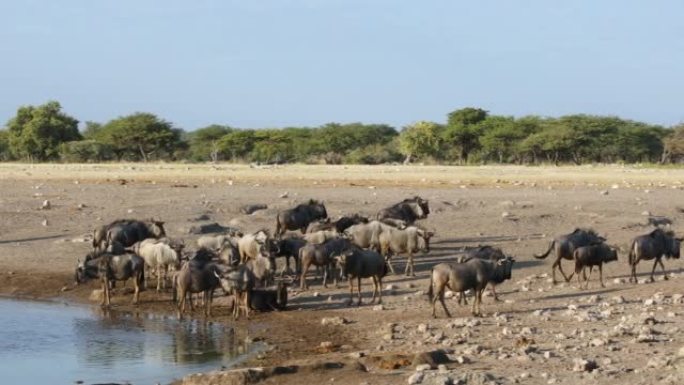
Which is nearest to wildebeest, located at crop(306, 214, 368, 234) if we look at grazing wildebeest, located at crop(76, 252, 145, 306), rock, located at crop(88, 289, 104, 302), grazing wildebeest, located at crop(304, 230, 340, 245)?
grazing wildebeest, located at crop(304, 230, 340, 245)

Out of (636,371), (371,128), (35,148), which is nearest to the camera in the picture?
(636,371)

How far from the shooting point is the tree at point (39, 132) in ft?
238

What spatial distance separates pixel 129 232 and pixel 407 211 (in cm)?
663

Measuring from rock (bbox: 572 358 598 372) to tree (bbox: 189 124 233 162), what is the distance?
2512 inches

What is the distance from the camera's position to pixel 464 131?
2938 inches

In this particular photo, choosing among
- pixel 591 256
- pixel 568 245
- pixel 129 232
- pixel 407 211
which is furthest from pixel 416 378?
pixel 407 211

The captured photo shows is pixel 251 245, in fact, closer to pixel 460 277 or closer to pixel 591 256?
pixel 460 277

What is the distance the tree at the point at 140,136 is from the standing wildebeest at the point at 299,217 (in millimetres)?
48739

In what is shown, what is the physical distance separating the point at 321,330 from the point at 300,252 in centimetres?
367

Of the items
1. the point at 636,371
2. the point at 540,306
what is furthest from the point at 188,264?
the point at 636,371

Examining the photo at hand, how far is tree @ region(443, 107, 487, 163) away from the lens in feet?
245

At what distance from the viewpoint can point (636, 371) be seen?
1211 centimetres

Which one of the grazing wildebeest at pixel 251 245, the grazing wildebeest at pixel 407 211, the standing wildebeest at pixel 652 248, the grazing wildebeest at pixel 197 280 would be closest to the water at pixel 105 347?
the grazing wildebeest at pixel 197 280

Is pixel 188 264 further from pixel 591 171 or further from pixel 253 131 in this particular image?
pixel 253 131
